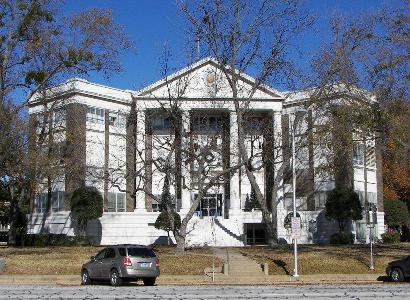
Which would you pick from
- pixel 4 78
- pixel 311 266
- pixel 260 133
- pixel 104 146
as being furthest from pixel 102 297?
pixel 104 146

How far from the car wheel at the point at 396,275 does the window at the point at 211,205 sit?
28668 millimetres

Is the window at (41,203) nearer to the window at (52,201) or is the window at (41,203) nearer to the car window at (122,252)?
the window at (52,201)

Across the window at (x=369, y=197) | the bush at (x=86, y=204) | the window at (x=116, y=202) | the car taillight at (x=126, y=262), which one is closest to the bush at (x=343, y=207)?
the window at (x=369, y=197)

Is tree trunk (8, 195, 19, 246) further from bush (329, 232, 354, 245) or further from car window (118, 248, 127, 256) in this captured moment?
car window (118, 248, 127, 256)

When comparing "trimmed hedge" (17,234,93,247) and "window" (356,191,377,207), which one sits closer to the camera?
"trimmed hedge" (17,234,93,247)

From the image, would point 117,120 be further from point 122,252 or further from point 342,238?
point 122,252

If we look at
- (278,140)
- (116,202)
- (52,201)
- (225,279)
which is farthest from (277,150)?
(225,279)

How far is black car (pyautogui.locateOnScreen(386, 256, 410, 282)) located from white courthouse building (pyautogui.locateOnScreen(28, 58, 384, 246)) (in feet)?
65.3

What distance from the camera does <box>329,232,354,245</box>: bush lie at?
50281 millimetres

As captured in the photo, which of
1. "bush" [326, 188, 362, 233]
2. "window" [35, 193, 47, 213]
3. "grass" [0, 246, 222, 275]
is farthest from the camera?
"window" [35, 193, 47, 213]

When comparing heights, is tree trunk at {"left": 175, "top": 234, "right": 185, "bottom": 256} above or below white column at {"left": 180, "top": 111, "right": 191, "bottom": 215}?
below

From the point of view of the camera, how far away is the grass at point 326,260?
32531 millimetres

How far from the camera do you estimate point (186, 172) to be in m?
49.8

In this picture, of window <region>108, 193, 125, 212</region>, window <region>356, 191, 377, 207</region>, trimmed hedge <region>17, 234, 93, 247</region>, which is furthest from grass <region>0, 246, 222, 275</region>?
window <region>356, 191, 377, 207</region>
